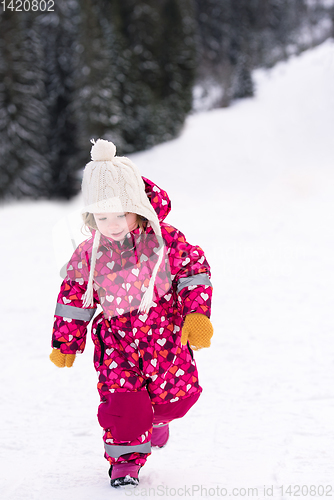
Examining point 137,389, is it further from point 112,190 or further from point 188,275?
point 112,190

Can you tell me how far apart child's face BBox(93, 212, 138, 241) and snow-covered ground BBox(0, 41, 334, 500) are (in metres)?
0.95

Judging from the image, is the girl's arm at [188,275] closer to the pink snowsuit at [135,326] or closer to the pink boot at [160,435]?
the pink snowsuit at [135,326]

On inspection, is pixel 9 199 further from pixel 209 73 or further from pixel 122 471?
pixel 122 471

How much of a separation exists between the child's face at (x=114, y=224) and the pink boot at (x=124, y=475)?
0.86 meters

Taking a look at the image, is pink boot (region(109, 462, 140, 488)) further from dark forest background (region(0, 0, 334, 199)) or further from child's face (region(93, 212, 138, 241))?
dark forest background (region(0, 0, 334, 199))

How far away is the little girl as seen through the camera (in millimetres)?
1771

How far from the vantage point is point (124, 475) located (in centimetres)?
177

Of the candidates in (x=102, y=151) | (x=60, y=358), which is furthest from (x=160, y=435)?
(x=102, y=151)

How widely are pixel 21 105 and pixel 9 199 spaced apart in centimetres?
378

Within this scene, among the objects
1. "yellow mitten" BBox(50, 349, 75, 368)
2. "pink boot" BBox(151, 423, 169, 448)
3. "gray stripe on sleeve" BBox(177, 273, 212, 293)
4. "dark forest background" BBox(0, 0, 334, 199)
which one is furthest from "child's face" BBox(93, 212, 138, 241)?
"dark forest background" BBox(0, 0, 334, 199)

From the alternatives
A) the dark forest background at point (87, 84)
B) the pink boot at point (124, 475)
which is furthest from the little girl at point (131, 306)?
the dark forest background at point (87, 84)

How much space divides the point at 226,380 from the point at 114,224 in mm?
1494

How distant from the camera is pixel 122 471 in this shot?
1775 mm

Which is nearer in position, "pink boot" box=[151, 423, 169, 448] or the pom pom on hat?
the pom pom on hat
